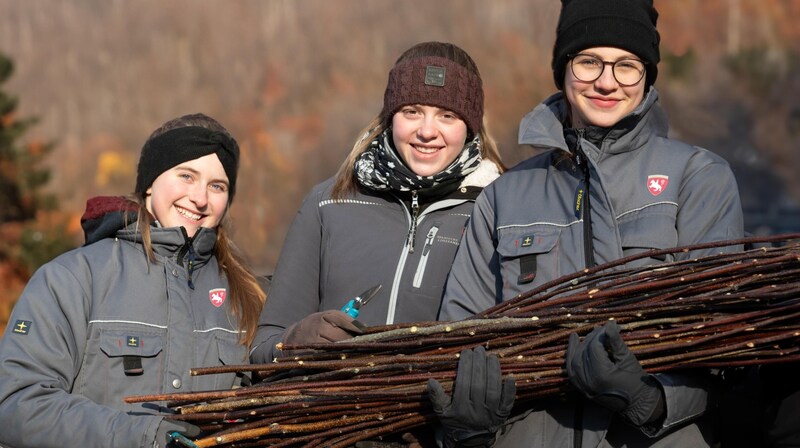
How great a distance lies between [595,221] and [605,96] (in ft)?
1.30

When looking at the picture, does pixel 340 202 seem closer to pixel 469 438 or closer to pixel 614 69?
pixel 614 69

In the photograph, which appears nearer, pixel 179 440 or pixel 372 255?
pixel 179 440

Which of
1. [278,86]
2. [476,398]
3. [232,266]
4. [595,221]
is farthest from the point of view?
[278,86]

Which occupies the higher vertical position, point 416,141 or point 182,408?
point 416,141

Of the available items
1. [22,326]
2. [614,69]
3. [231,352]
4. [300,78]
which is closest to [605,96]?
[614,69]

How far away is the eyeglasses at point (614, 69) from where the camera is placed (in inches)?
126

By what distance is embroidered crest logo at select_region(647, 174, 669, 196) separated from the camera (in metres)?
3.03

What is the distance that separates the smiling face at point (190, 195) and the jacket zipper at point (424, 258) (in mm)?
780

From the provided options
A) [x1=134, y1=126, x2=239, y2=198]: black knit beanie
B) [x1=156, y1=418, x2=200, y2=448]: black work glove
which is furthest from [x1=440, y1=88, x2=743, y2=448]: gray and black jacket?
[x1=134, y1=126, x2=239, y2=198]: black knit beanie

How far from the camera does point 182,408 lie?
318 centimetres

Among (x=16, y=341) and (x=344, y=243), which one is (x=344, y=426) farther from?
(x=16, y=341)

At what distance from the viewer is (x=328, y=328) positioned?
3188 millimetres

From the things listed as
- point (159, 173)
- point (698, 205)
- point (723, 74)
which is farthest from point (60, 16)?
point (698, 205)

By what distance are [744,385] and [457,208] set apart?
1.23m
